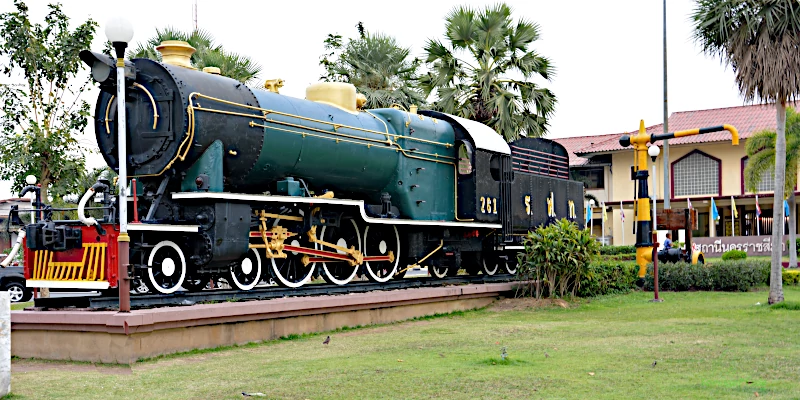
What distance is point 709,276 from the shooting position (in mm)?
18750

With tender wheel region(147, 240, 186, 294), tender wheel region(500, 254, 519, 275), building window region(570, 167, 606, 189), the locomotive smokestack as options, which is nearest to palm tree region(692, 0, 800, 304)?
tender wheel region(500, 254, 519, 275)

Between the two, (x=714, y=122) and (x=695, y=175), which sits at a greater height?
(x=714, y=122)

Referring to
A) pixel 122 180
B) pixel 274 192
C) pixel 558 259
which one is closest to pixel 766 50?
pixel 558 259

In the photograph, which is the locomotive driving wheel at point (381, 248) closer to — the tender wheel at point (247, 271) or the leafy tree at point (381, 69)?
the tender wheel at point (247, 271)

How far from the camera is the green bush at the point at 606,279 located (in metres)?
16.8

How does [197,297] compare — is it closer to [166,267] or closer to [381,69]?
[166,267]

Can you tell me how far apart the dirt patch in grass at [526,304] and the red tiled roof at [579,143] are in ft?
113

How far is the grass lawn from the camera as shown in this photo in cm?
727

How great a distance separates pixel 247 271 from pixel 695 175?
38616 mm

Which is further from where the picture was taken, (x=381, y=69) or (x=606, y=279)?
(x=381, y=69)

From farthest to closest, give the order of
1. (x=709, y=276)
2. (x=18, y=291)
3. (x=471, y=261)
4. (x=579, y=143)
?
(x=579, y=143) < (x=18, y=291) < (x=709, y=276) < (x=471, y=261)

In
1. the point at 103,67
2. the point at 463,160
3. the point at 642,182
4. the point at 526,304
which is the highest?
the point at 103,67

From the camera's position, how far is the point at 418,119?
16.4 metres

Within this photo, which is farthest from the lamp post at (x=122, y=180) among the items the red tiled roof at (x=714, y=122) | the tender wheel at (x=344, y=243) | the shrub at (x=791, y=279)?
the red tiled roof at (x=714, y=122)
